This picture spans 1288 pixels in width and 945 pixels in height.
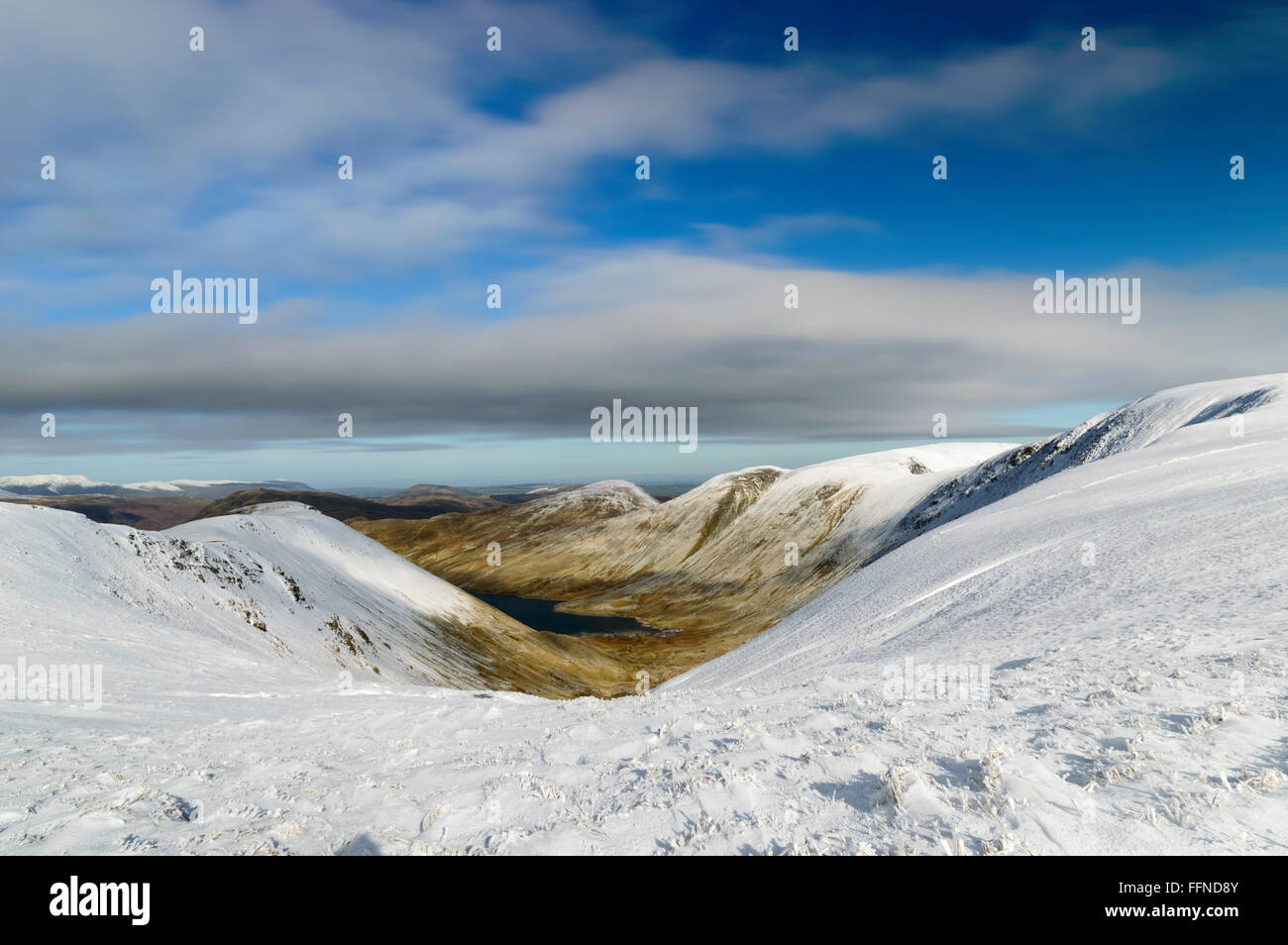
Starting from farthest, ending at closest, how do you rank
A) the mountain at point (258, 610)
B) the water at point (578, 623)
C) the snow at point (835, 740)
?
the water at point (578, 623)
the mountain at point (258, 610)
the snow at point (835, 740)

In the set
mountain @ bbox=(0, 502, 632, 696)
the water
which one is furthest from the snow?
the water

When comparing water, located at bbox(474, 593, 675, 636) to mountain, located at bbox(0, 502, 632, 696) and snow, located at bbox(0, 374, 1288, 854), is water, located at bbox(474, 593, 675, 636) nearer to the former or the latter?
mountain, located at bbox(0, 502, 632, 696)

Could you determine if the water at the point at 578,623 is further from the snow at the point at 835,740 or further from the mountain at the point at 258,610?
the snow at the point at 835,740

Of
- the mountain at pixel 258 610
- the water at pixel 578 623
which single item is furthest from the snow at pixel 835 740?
the water at pixel 578 623

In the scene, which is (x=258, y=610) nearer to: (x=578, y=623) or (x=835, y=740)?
(x=835, y=740)

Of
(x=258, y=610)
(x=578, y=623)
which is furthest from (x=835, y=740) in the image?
(x=578, y=623)
